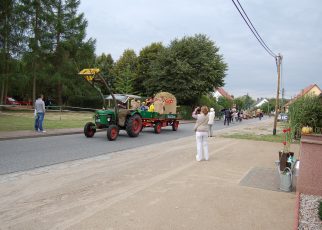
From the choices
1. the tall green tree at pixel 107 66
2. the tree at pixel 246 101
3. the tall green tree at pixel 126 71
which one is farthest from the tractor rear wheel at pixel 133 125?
the tree at pixel 246 101

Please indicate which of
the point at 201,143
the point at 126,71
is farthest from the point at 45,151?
the point at 126,71

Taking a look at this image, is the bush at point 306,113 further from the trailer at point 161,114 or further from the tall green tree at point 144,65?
the tall green tree at point 144,65

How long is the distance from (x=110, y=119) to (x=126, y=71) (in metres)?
35.7

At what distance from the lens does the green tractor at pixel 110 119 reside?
1430 centimetres

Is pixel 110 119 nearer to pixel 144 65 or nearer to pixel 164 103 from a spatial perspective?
pixel 164 103

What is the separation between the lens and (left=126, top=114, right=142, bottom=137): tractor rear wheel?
1607 cm

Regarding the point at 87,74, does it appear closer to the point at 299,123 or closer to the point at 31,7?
the point at 299,123

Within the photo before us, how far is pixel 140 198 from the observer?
5992mm

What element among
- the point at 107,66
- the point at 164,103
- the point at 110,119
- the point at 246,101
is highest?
the point at 107,66

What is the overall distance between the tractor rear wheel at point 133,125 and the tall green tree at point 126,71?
3230cm

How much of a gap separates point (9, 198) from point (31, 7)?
3664cm

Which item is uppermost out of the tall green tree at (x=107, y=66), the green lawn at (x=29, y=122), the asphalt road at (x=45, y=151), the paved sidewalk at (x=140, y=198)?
the tall green tree at (x=107, y=66)

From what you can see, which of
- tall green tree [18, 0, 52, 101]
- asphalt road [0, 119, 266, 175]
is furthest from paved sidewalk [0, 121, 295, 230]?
tall green tree [18, 0, 52, 101]

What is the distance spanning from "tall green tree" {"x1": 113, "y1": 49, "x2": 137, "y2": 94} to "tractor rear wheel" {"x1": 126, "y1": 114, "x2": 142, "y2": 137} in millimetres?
32296
